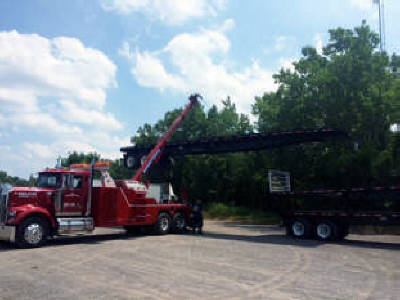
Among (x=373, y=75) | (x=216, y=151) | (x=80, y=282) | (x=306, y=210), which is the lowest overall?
(x=80, y=282)

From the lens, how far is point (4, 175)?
123m

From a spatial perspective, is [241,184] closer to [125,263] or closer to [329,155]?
[329,155]

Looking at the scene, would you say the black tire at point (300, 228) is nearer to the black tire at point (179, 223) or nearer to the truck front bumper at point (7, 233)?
the black tire at point (179, 223)

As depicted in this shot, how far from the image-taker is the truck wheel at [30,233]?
1315 cm

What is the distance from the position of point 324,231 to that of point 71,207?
1070cm

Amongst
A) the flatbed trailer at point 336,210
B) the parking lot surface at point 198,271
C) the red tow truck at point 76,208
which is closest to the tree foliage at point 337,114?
the flatbed trailer at point 336,210

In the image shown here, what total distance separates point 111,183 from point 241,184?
26.4 m

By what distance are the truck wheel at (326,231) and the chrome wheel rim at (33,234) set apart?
37.3ft

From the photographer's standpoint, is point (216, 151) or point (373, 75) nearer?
point (216, 151)

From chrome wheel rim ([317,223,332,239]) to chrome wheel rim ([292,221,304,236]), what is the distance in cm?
80

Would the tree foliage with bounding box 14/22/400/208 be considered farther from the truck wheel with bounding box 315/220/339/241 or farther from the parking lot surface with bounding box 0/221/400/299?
the parking lot surface with bounding box 0/221/400/299

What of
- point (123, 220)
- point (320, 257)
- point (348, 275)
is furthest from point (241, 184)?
point (348, 275)

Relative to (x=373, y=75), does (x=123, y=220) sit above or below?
below

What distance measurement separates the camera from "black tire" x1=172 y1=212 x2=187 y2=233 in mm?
19172
